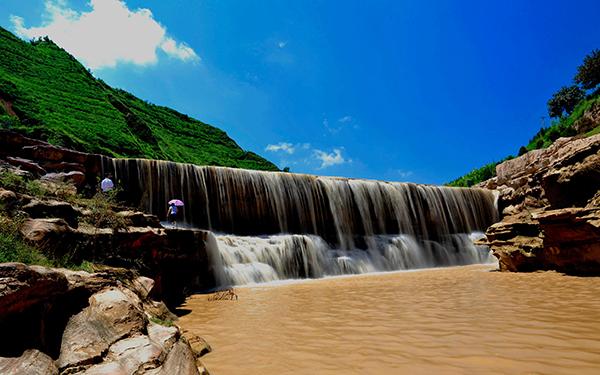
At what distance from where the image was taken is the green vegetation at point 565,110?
3617 centimetres

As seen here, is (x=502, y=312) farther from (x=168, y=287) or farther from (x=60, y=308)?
(x=168, y=287)

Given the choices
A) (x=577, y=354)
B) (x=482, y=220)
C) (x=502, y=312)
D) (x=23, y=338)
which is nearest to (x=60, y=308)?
(x=23, y=338)

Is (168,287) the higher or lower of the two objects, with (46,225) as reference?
lower

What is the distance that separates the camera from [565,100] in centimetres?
4925

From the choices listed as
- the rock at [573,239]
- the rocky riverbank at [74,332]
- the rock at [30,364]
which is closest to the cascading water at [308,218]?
the rocky riverbank at [74,332]

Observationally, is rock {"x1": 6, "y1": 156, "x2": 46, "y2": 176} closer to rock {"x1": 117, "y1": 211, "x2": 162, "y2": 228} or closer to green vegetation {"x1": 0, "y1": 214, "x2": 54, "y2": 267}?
rock {"x1": 117, "y1": 211, "x2": 162, "y2": 228}

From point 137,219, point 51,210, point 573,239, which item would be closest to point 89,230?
point 51,210

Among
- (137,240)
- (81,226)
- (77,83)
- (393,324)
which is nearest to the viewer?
(393,324)

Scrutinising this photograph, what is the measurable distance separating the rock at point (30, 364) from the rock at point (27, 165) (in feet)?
34.6

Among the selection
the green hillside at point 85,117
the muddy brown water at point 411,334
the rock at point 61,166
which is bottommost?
the muddy brown water at point 411,334

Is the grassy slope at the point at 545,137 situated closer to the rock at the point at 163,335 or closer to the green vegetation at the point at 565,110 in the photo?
the green vegetation at the point at 565,110

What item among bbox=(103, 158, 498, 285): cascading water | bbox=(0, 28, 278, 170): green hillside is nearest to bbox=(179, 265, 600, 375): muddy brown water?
bbox=(103, 158, 498, 285): cascading water

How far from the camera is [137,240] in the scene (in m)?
7.05

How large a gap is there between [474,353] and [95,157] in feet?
48.2
